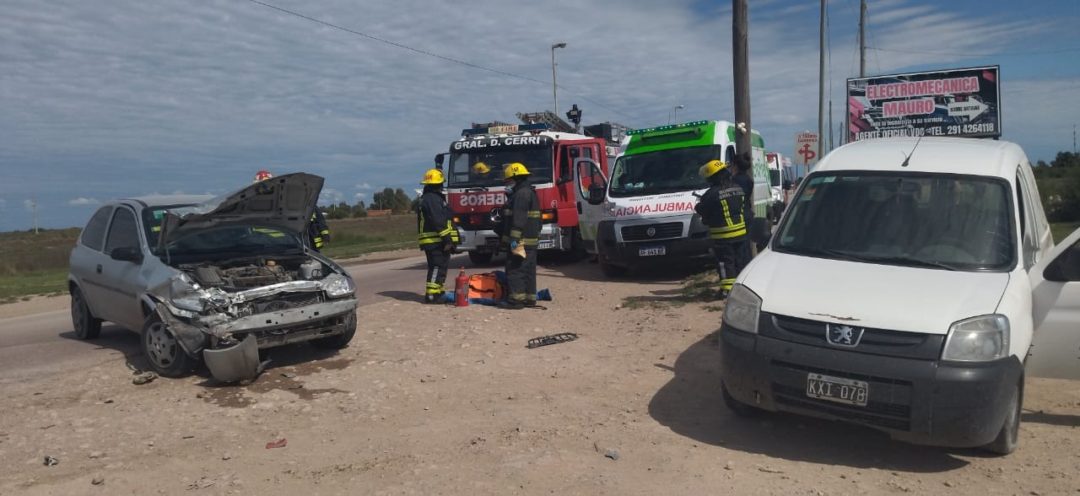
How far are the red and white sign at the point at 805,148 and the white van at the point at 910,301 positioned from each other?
17413 mm

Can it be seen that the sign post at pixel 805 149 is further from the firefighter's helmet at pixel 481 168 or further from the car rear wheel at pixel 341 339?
the car rear wheel at pixel 341 339

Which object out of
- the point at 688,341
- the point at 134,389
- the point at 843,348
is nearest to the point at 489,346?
the point at 688,341

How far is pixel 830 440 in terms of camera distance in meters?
5.30

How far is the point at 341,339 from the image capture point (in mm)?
8164

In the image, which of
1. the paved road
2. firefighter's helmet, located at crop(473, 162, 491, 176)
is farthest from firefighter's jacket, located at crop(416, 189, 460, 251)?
firefighter's helmet, located at crop(473, 162, 491, 176)

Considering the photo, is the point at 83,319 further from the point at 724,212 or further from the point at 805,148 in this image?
the point at 805,148

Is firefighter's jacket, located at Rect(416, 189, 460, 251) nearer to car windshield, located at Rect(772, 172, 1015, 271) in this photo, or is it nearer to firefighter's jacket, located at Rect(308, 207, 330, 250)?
firefighter's jacket, located at Rect(308, 207, 330, 250)

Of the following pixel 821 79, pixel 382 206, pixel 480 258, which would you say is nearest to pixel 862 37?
pixel 821 79

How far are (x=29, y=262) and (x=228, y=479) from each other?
26.8 meters

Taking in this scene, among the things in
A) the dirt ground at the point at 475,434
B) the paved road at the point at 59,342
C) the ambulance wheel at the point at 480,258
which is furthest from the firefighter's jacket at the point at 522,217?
the ambulance wheel at the point at 480,258

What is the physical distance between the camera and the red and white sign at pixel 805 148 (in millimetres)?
23312

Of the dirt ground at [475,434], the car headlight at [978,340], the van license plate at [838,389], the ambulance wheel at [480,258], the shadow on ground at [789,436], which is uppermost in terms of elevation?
the car headlight at [978,340]

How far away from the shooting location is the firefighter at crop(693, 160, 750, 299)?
32.9 ft

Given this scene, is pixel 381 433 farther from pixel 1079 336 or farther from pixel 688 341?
pixel 1079 336
